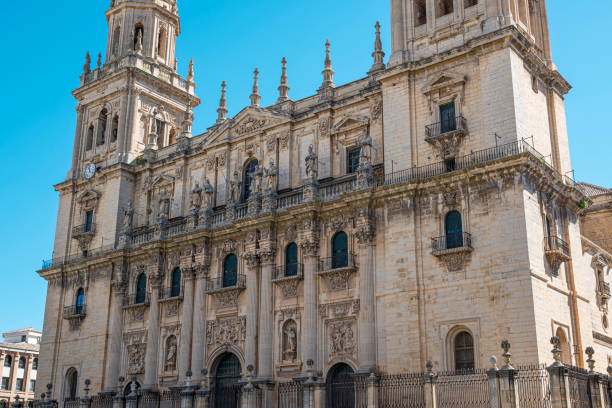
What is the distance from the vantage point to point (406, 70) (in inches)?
1179

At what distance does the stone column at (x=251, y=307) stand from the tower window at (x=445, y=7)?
1372 centimetres

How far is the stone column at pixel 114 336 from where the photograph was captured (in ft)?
119

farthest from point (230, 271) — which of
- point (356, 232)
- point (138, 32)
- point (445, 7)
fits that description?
point (138, 32)

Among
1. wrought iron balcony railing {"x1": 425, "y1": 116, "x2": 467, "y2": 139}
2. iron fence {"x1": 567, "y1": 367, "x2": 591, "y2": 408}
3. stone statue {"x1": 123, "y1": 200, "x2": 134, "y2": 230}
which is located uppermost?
wrought iron balcony railing {"x1": 425, "y1": 116, "x2": 467, "y2": 139}

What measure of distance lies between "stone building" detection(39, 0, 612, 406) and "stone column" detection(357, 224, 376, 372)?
0.07 metres

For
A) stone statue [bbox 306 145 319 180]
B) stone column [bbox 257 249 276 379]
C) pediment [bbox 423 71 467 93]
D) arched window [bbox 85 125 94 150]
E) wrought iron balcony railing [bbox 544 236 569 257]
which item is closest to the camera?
wrought iron balcony railing [bbox 544 236 569 257]

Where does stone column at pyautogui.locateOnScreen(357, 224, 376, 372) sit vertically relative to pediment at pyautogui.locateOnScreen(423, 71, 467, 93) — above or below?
below

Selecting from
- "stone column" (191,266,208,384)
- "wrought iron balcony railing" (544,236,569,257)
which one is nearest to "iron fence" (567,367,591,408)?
"wrought iron balcony railing" (544,236,569,257)

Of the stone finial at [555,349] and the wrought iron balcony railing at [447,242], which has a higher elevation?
the wrought iron balcony railing at [447,242]

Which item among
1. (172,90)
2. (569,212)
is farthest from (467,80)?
(172,90)

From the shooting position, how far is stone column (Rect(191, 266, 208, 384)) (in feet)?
109

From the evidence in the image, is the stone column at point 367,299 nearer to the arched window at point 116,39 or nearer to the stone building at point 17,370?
the arched window at point 116,39

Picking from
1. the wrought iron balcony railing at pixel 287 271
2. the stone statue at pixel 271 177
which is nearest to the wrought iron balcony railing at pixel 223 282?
the wrought iron balcony railing at pixel 287 271

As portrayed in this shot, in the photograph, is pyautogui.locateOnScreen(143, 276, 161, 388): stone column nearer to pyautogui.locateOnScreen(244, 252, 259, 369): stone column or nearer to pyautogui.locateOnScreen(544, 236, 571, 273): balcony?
pyautogui.locateOnScreen(244, 252, 259, 369): stone column
